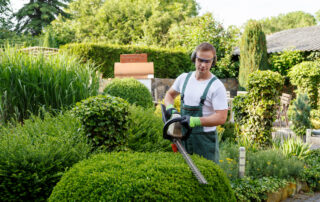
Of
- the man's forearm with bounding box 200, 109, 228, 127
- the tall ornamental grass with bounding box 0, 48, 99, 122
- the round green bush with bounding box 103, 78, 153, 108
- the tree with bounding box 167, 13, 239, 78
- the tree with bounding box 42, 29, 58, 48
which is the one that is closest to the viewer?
the man's forearm with bounding box 200, 109, 228, 127

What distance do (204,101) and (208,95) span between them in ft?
0.25

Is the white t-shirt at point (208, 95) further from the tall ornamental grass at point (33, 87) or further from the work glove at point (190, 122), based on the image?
the tall ornamental grass at point (33, 87)

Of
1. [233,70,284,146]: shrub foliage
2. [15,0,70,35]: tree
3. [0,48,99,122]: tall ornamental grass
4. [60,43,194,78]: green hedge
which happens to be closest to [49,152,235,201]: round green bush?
[0,48,99,122]: tall ornamental grass

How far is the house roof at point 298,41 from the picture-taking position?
1543 cm

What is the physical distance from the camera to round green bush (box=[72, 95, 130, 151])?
314 centimetres

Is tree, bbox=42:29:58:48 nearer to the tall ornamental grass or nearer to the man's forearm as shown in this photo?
the tall ornamental grass

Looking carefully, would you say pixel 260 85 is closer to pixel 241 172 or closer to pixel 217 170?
pixel 241 172

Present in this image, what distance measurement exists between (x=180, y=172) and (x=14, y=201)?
5.15 feet

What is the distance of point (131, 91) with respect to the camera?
6406mm

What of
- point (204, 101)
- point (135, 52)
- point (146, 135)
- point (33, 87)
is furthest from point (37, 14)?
point (204, 101)

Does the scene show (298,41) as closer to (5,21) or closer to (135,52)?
(135,52)

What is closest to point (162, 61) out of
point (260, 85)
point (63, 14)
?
point (260, 85)

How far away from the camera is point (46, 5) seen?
25562 mm

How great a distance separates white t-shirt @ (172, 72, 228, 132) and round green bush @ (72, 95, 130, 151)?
0.82 meters
